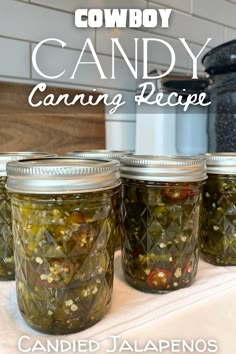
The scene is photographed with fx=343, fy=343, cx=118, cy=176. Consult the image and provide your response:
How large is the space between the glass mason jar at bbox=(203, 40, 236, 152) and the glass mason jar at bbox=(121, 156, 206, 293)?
313 mm

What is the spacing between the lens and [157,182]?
0.42m

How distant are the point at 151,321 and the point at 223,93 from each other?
514 millimetres

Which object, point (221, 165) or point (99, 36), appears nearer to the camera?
point (221, 165)

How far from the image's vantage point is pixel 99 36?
799mm

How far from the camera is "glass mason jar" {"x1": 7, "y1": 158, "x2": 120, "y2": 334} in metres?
0.33

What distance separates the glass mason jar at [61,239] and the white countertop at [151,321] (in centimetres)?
2

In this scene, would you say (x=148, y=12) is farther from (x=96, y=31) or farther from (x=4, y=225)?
(x=4, y=225)

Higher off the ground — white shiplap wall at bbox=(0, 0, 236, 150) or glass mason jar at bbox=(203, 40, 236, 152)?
white shiplap wall at bbox=(0, 0, 236, 150)

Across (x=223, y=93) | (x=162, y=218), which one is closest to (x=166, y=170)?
(x=162, y=218)

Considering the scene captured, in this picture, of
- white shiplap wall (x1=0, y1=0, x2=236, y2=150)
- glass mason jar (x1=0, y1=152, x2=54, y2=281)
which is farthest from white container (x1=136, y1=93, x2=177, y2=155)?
glass mason jar (x1=0, y1=152, x2=54, y2=281)

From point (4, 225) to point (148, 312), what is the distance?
21cm

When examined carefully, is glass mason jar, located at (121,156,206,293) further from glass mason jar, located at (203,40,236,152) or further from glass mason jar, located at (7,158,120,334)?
glass mason jar, located at (203,40,236,152)

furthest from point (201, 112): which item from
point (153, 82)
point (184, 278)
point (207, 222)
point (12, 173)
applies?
point (12, 173)

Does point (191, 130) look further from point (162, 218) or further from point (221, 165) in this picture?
point (162, 218)
